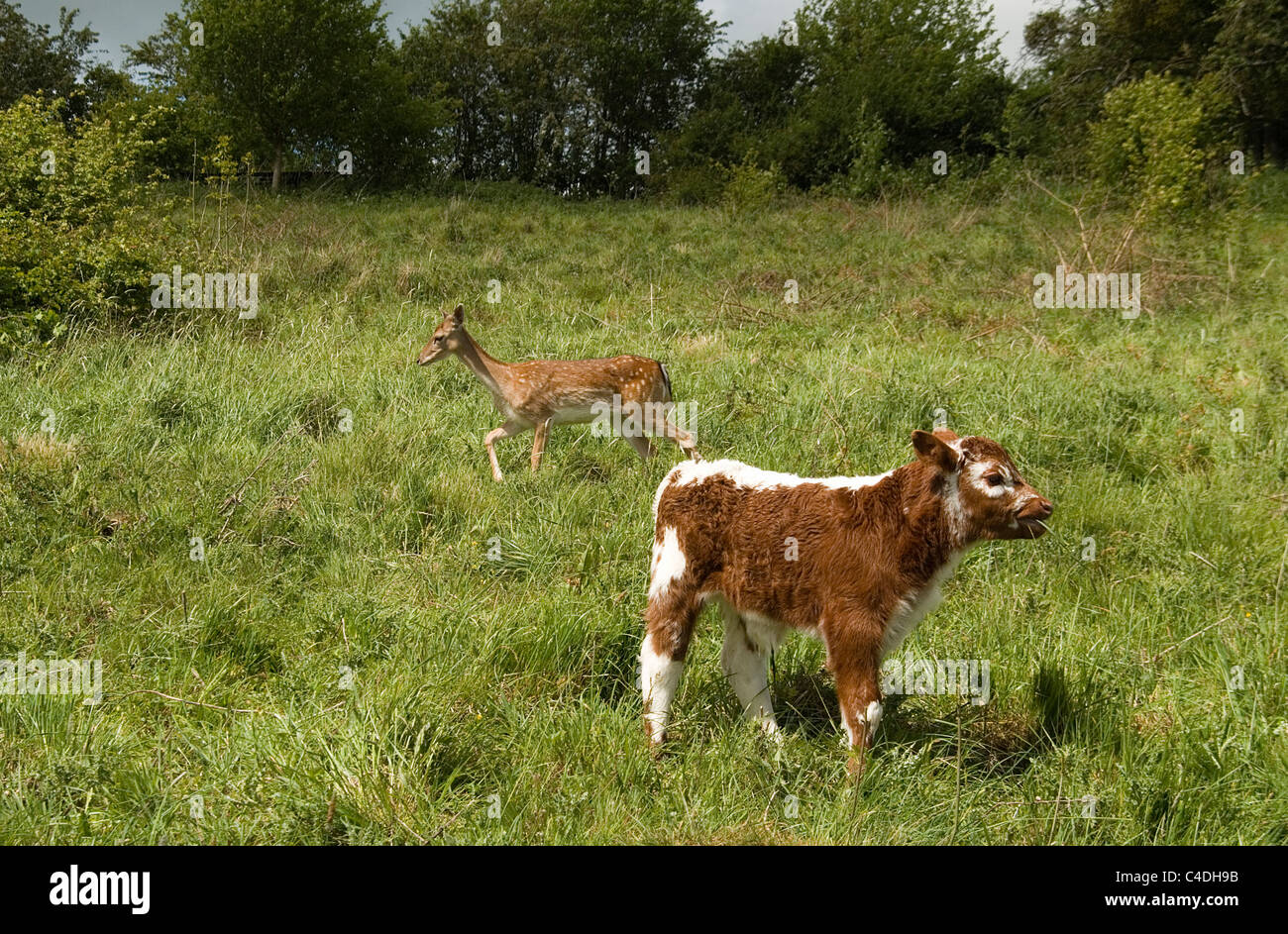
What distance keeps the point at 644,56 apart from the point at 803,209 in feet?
68.3

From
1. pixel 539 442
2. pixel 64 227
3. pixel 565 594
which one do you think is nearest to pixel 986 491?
pixel 565 594

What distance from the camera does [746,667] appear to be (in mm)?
3861

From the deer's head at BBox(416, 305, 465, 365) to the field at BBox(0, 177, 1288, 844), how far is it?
367mm

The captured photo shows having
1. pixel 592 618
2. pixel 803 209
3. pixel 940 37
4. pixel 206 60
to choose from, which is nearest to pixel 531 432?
pixel 592 618

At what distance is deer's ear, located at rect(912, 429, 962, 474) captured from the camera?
11.2 ft

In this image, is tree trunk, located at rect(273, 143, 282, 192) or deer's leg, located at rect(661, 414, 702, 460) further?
tree trunk, located at rect(273, 143, 282, 192)

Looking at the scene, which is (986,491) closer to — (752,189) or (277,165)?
(752,189)

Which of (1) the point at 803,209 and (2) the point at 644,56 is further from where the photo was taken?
(2) the point at 644,56

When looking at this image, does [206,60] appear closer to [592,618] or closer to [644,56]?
[644,56]

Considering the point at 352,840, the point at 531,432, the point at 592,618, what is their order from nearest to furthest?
1. the point at 352,840
2. the point at 592,618
3. the point at 531,432

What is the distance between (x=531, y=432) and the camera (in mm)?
8742

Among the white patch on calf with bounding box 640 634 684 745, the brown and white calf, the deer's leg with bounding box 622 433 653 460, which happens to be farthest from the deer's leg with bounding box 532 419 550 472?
the white patch on calf with bounding box 640 634 684 745

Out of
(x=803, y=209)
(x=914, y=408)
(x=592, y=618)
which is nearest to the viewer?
(x=592, y=618)

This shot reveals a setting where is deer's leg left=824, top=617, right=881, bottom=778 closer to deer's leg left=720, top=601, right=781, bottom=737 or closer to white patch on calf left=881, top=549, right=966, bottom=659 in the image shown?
white patch on calf left=881, top=549, right=966, bottom=659
